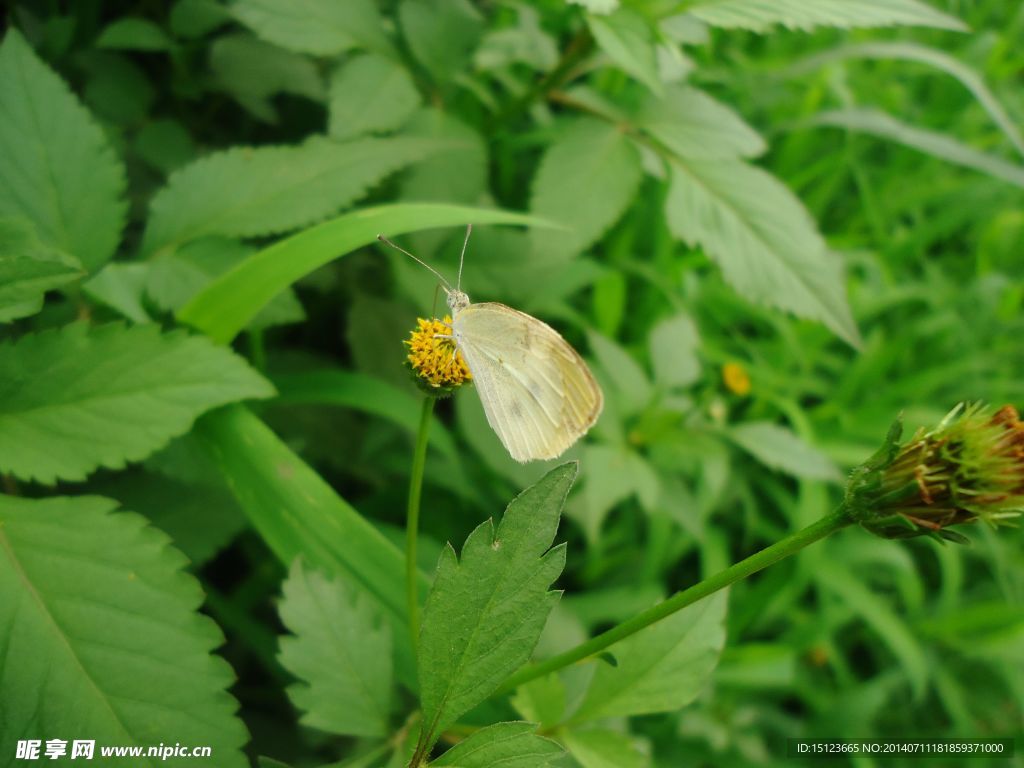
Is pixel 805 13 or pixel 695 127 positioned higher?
pixel 805 13

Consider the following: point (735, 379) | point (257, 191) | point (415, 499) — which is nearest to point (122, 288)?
point (257, 191)

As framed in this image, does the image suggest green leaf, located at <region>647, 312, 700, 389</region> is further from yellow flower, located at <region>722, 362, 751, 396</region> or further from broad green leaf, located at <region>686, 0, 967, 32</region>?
broad green leaf, located at <region>686, 0, 967, 32</region>

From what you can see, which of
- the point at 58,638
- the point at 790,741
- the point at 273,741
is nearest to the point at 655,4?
the point at 58,638

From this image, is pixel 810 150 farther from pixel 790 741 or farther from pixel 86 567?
pixel 86 567

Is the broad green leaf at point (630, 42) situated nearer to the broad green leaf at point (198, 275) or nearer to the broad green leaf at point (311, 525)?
the broad green leaf at point (198, 275)

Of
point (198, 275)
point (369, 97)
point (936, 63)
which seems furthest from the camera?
point (936, 63)

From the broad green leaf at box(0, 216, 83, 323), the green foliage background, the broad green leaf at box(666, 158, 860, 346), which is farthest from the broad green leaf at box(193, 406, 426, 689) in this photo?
the broad green leaf at box(666, 158, 860, 346)

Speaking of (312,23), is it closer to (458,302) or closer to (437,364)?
(458,302)
